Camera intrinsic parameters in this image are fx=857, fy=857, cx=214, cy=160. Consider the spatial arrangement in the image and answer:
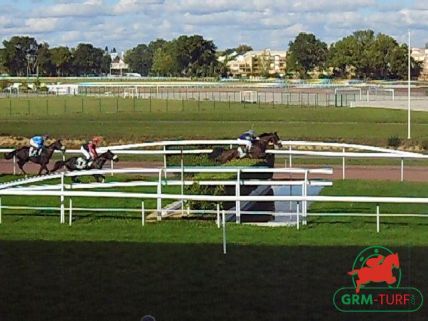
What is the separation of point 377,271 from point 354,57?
10064 centimetres

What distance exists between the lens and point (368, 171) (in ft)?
71.4

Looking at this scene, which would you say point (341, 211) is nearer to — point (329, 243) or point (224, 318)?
point (329, 243)

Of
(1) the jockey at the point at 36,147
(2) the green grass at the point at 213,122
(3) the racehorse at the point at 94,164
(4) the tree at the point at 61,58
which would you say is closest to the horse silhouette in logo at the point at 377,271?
(3) the racehorse at the point at 94,164

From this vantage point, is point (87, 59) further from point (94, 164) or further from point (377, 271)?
point (377, 271)

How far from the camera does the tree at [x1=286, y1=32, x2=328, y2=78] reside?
117 meters

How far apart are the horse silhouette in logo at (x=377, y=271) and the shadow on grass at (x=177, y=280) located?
163 mm

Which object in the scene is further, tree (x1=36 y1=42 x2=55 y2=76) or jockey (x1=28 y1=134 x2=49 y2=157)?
tree (x1=36 y1=42 x2=55 y2=76)

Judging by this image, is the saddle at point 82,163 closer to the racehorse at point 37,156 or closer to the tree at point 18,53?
the racehorse at point 37,156

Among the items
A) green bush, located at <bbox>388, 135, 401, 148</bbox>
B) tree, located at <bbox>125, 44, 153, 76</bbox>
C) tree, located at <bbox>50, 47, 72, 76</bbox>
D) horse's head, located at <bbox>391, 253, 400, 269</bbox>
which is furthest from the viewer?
tree, located at <bbox>125, 44, 153, 76</bbox>

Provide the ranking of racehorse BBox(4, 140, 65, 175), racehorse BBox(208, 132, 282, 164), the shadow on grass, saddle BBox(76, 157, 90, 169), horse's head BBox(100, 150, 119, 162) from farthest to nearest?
racehorse BBox(4, 140, 65, 175) → racehorse BBox(208, 132, 282, 164) → horse's head BBox(100, 150, 119, 162) → saddle BBox(76, 157, 90, 169) → the shadow on grass

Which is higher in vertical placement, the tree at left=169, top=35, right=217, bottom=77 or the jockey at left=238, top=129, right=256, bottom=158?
the tree at left=169, top=35, right=217, bottom=77

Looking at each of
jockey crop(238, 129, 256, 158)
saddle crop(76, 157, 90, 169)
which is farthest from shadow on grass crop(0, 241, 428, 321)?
jockey crop(238, 129, 256, 158)

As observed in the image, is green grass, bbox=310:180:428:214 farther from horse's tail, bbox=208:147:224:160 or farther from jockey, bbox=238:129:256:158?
horse's tail, bbox=208:147:224:160

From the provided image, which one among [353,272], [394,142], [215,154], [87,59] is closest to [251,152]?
[215,154]
